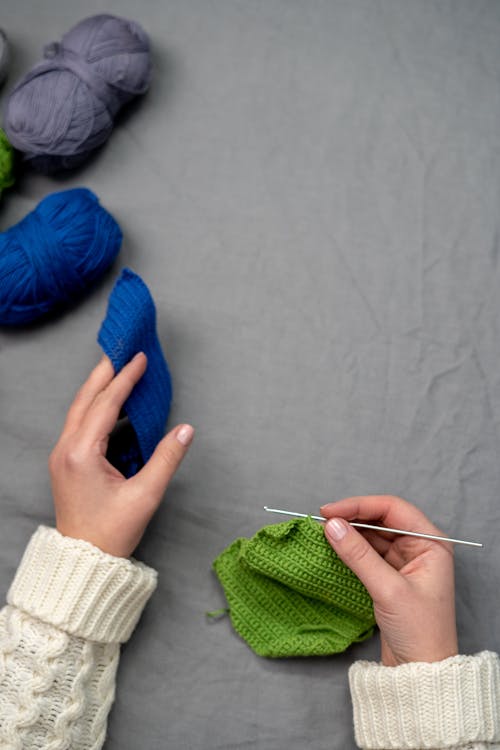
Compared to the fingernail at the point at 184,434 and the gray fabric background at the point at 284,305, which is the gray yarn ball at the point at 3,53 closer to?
the gray fabric background at the point at 284,305

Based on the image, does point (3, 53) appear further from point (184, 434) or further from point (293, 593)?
point (293, 593)

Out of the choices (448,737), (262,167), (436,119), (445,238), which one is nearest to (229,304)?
(262,167)

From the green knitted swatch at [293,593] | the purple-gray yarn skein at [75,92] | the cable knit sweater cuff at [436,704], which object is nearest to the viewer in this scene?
the cable knit sweater cuff at [436,704]

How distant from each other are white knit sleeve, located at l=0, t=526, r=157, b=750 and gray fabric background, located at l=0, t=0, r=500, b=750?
58mm

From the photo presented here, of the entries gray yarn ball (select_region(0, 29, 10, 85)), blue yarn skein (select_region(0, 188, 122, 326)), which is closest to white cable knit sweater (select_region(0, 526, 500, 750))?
blue yarn skein (select_region(0, 188, 122, 326))

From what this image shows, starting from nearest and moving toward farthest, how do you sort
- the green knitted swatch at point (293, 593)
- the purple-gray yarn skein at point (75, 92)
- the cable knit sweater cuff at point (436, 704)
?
the cable knit sweater cuff at point (436, 704) → the green knitted swatch at point (293, 593) → the purple-gray yarn skein at point (75, 92)

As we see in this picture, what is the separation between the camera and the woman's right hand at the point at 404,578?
0.83 metres

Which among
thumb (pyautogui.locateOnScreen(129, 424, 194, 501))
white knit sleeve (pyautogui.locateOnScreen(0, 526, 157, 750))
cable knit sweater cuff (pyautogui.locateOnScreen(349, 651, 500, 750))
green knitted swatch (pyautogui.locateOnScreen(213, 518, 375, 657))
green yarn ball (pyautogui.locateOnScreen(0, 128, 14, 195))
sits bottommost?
cable knit sweater cuff (pyautogui.locateOnScreen(349, 651, 500, 750))

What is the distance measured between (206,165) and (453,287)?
0.42 m

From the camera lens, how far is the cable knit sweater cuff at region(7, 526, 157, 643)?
87 cm

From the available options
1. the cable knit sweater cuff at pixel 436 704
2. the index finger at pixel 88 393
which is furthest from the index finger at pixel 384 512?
the index finger at pixel 88 393

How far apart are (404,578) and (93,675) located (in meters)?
0.39

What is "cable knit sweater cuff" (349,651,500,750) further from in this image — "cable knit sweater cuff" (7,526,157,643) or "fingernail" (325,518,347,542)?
"cable knit sweater cuff" (7,526,157,643)

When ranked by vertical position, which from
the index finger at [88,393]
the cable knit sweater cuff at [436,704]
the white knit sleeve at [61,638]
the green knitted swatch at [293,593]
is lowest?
the cable knit sweater cuff at [436,704]
